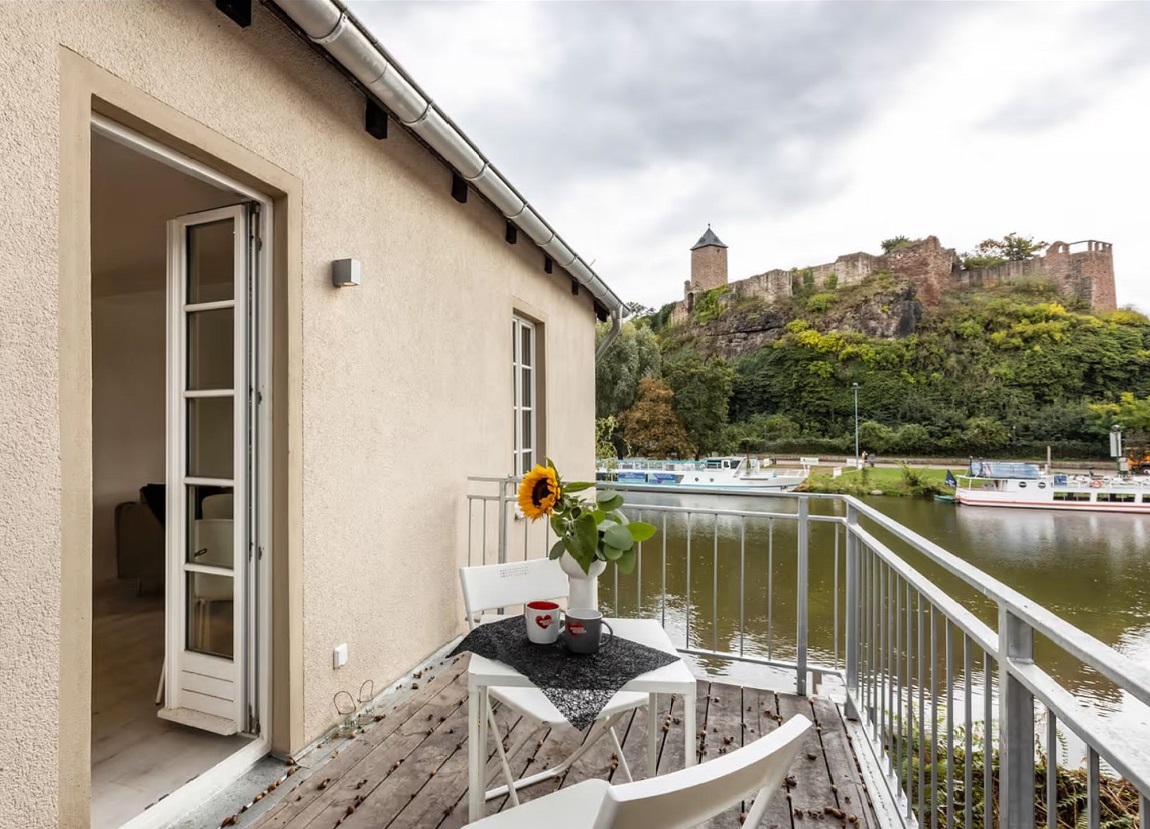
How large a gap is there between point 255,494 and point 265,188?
109cm

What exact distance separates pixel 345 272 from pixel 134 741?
188 centimetres

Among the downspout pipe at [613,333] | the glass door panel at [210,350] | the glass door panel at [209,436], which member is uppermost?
the downspout pipe at [613,333]

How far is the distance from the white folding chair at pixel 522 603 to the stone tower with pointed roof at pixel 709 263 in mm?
37261

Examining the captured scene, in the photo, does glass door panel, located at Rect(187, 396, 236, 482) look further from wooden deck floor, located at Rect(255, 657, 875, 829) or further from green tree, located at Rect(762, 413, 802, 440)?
green tree, located at Rect(762, 413, 802, 440)

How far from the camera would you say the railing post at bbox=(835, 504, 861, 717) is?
2.47 m

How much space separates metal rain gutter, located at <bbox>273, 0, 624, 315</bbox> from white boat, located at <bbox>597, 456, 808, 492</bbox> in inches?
474

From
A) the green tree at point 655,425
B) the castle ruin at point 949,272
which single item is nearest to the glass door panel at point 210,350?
the green tree at point 655,425

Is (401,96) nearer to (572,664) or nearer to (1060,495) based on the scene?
(572,664)

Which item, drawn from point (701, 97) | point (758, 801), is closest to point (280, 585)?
point (758, 801)

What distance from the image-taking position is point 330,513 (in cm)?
241

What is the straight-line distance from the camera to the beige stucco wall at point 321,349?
1.35 m

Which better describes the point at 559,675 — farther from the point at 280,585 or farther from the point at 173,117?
the point at 173,117

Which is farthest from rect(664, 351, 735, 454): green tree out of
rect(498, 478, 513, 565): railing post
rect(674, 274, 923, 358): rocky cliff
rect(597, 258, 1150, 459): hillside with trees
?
rect(498, 478, 513, 565): railing post

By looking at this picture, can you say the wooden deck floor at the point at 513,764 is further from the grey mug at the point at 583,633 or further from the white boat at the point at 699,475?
the white boat at the point at 699,475
